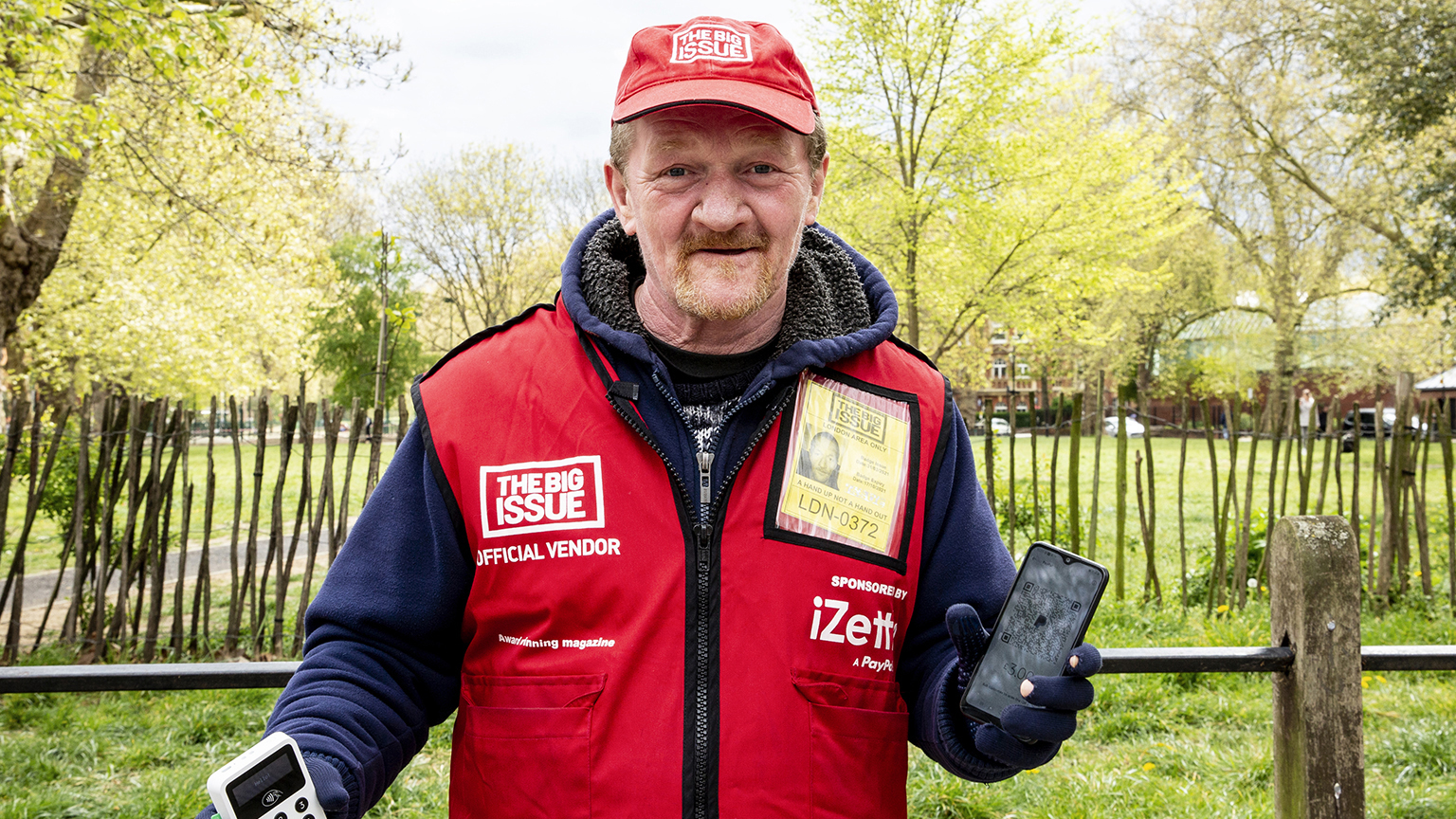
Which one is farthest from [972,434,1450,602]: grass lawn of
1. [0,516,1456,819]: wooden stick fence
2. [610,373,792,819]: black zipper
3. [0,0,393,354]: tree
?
[0,0,393,354]: tree

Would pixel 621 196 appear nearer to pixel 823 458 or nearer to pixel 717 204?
pixel 717 204

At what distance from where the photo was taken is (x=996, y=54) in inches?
532

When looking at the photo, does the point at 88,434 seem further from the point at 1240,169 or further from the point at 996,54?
the point at 1240,169

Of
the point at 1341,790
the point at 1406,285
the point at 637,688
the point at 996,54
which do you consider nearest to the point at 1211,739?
the point at 1341,790

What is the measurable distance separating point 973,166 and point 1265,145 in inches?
624

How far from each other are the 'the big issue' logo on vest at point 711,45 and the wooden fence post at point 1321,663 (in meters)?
1.94

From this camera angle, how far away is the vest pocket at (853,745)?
1.64m

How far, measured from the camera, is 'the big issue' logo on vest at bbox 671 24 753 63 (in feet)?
5.73

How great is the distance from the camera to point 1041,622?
1.58 meters

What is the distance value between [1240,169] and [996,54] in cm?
1679

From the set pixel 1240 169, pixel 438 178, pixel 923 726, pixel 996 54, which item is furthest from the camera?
pixel 438 178

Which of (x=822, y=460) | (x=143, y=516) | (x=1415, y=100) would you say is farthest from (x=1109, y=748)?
(x=1415, y=100)

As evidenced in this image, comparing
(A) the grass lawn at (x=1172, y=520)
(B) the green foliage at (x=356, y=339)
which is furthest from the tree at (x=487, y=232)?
(A) the grass lawn at (x=1172, y=520)

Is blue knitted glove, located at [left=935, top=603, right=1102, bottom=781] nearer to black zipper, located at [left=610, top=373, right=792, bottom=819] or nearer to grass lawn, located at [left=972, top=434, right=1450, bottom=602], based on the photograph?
black zipper, located at [left=610, top=373, right=792, bottom=819]
